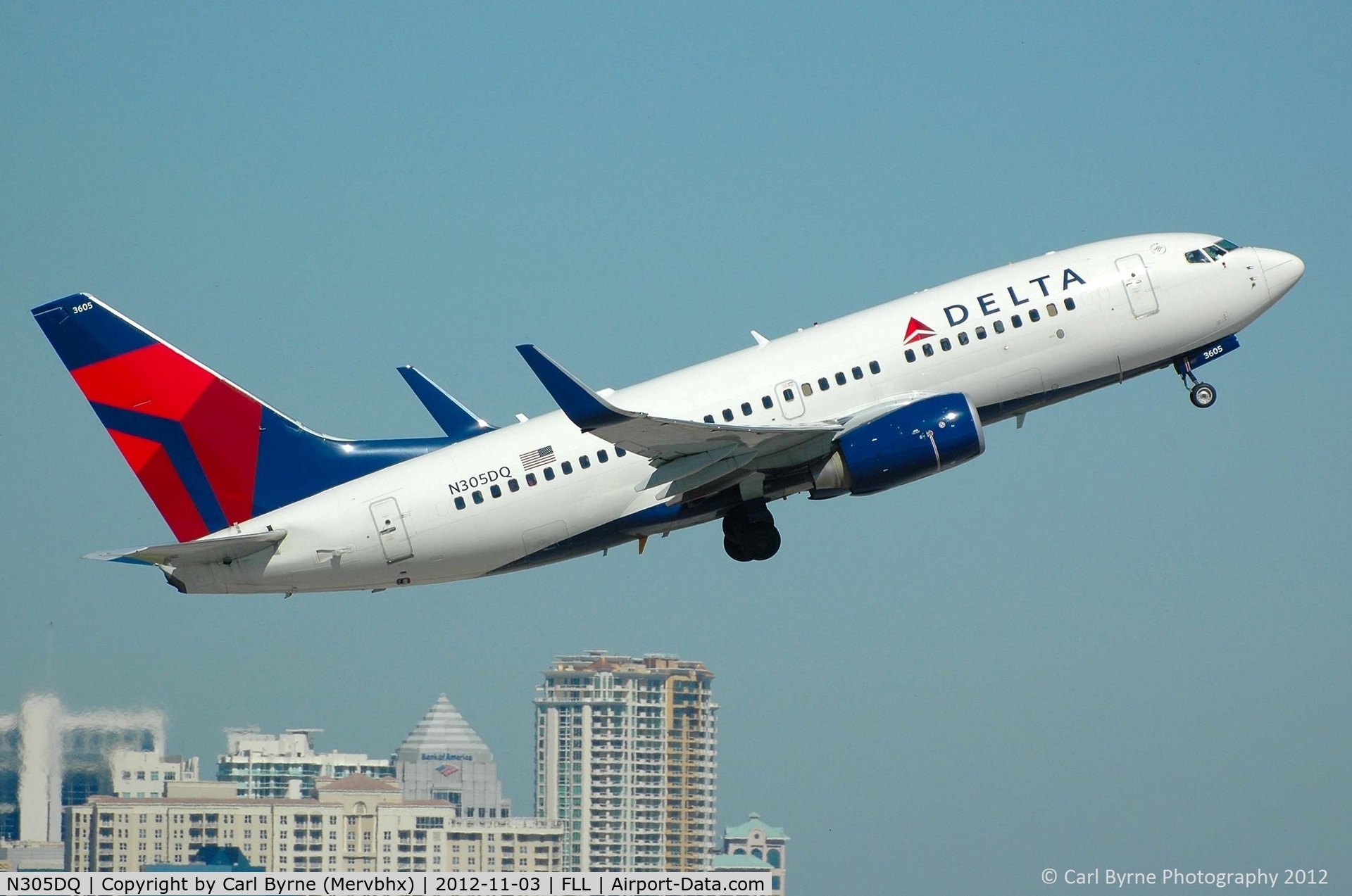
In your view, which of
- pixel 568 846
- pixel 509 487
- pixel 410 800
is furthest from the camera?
pixel 568 846

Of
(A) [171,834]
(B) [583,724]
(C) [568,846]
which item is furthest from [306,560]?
(B) [583,724]

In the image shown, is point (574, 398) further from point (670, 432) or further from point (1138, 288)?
point (1138, 288)

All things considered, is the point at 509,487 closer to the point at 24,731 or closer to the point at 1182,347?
the point at 1182,347

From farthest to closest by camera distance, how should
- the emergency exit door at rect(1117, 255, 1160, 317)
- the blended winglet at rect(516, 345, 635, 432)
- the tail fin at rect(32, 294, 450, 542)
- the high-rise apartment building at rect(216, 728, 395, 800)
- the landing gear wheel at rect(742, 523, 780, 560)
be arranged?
the high-rise apartment building at rect(216, 728, 395, 800) < the landing gear wheel at rect(742, 523, 780, 560) < the emergency exit door at rect(1117, 255, 1160, 317) < the tail fin at rect(32, 294, 450, 542) < the blended winglet at rect(516, 345, 635, 432)

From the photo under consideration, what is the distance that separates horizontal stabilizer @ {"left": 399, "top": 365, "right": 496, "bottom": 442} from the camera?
44.6m

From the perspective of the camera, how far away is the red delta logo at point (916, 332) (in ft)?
136

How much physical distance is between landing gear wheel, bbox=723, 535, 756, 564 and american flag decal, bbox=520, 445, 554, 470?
519cm

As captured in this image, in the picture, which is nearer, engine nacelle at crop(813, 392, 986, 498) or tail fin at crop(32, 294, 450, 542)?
engine nacelle at crop(813, 392, 986, 498)

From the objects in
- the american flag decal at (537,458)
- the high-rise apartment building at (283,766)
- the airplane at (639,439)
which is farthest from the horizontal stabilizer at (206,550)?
the high-rise apartment building at (283,766)

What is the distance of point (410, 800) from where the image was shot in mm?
86938

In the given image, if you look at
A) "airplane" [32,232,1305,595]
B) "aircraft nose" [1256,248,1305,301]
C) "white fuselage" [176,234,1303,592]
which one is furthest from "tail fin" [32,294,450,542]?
"aircraft nose" [1256,248,1305,301]

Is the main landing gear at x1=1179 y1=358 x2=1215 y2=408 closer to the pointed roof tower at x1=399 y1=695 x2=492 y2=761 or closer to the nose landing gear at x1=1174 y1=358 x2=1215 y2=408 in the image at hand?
the nose landing gear at x1=1174 y1=358 x2=1215 y2=408

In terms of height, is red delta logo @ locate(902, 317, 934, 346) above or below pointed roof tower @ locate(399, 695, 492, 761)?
above

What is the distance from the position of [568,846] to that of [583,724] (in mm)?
11227
